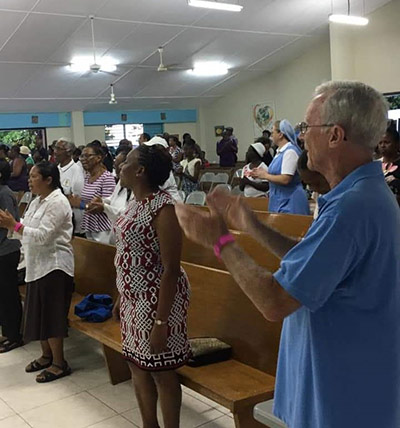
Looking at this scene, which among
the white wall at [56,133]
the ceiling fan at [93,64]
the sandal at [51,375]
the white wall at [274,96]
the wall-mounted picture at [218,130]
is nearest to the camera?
the sandal at [51,375]

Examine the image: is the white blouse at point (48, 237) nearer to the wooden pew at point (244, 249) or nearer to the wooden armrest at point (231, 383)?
the wooden pew at point (244, 249)

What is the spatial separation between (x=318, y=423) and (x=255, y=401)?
3.53 ft

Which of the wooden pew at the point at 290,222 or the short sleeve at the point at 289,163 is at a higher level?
the short sleeve at the point at 289,163

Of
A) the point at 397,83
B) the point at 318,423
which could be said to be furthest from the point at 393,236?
the point at 397,83

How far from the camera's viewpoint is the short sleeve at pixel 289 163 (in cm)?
365

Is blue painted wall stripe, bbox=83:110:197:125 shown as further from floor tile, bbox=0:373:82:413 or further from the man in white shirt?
floor tile, bbox=0:373:82:413

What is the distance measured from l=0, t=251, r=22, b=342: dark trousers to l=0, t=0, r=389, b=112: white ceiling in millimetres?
5397

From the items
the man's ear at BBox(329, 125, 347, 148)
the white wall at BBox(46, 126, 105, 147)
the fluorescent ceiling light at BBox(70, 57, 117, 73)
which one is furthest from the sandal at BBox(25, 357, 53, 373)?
the white wall at BBox(46, 126, 105, 147)

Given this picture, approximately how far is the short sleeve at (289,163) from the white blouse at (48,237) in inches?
54.6

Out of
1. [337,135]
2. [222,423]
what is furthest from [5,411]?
[337,135]

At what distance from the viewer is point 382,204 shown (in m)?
1.19

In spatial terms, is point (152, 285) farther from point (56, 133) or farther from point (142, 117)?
point (142, 117)

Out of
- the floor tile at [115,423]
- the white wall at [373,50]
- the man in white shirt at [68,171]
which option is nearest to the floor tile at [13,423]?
the floor tile at [115,423]

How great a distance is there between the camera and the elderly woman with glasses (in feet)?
12.1
